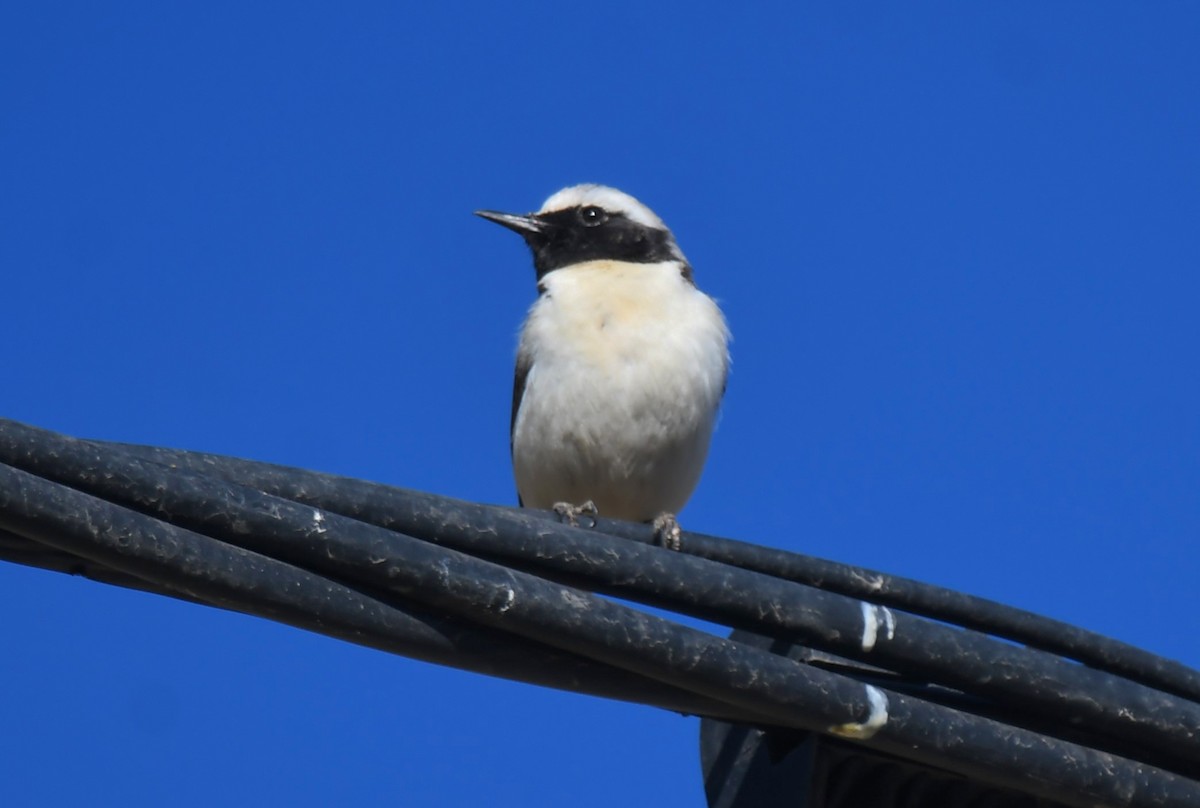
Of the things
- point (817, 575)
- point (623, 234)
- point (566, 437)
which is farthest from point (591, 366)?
point (817, 575)

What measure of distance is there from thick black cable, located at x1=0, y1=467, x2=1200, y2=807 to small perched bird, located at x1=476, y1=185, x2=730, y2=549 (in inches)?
166

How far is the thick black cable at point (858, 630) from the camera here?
167 inches

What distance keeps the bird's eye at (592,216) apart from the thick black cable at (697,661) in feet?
21.3

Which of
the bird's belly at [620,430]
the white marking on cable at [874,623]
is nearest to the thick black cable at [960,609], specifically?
the white marking on cable at [874,623]

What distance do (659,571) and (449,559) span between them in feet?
1.98

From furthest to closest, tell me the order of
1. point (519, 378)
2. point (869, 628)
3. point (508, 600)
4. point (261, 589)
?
1. point (519, 378)
2. point (869, 628)
3. point (508, 600)
4. point (261, 589)

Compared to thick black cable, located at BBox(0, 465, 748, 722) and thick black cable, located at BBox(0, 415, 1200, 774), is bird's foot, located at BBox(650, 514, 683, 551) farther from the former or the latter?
thick black cable, located at BBox(0, 465, 748, 722)

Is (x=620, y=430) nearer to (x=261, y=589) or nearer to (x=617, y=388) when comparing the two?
(x=617, y=388)

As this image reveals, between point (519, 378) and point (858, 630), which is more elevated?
point (519, 378)

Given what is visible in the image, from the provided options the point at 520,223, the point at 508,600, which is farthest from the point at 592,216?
the point at 508,600

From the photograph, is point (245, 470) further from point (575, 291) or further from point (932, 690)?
point (575, 291)

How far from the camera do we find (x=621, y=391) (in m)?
8.92

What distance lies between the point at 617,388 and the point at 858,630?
15.1 feet

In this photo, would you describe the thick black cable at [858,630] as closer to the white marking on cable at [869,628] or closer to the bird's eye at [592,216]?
the white marking on cable at [869,628]
